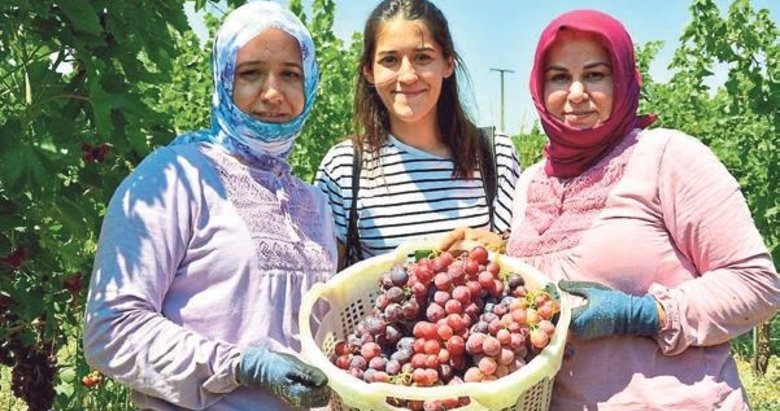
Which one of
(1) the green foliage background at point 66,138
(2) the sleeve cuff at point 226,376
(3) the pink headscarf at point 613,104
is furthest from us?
(1) the green foliage background at point 66,138

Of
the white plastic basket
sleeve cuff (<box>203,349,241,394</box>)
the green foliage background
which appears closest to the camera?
the white plastic basket

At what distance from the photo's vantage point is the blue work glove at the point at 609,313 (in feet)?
6.59

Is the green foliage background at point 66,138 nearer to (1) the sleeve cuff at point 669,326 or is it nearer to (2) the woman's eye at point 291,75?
(2) the woman's eye at point 291,75

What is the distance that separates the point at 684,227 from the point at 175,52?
192cm

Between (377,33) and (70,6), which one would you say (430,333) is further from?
(70,6)

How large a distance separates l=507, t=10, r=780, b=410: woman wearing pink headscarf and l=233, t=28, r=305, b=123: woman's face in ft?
2.06

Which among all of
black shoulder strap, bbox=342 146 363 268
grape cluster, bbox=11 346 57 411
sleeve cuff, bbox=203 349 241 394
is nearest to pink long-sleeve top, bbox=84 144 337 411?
sleeve cuff, bbox=203 349 241 394

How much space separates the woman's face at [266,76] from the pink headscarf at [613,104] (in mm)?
614

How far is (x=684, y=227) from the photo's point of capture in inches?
82.4

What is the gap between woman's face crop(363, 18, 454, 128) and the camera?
9.32 ft

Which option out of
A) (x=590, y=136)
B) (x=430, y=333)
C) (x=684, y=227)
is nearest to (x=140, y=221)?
(x=430, y=333)

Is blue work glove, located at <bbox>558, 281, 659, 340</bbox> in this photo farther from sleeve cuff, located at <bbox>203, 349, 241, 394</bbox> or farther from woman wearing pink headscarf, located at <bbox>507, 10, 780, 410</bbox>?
sleeve cuff, located at <bbox>203, 349, 241, 394</bbox>

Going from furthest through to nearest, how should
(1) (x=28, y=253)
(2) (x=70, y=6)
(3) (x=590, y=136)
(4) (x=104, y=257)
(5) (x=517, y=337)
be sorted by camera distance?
(1) (x=28, y=253), (2) (x=70, y=6), (3) (x=590, y=136), (4) (x=104, y=257), (5) (x=517, y=337)

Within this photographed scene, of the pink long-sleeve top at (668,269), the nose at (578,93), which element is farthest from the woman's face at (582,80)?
the pink long-sleeve top at (668,269)
